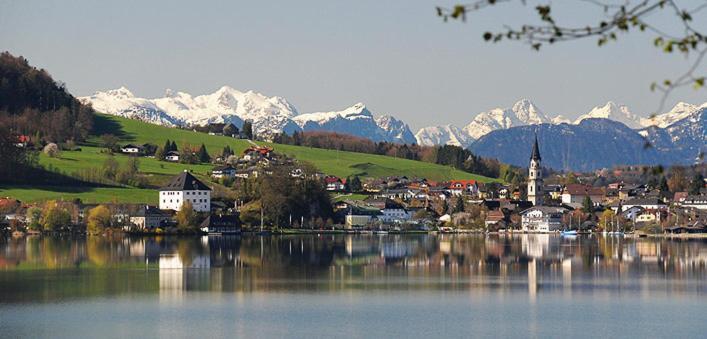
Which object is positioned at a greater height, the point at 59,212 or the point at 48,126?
the point at 48,126

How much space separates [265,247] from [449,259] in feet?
49.6

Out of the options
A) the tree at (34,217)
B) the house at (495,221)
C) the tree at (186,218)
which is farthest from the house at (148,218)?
the house at (495,221)

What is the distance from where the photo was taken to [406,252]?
64.8 m

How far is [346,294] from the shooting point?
3744 centimetres

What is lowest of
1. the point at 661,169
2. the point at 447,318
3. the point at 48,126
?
the point at 447,318

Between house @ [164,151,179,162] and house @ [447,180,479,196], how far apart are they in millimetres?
29994

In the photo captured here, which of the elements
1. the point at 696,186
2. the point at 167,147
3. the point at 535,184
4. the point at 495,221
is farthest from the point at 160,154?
the point at 696,186

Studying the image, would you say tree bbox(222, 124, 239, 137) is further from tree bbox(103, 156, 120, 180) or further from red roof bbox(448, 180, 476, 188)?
tree bbox(103, 156, 120, 180)

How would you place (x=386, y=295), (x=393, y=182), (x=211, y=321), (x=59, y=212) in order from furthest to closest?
(x=393, y=182)
(x=59, y=212)
(x=386, y=295)
(x=211, y=321)

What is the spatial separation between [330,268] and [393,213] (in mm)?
65543

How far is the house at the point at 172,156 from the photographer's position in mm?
120919

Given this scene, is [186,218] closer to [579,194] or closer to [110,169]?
[110,169]

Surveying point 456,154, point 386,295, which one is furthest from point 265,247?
point 456,154

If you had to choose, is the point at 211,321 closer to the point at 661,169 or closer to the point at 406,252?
the point at 661,169
